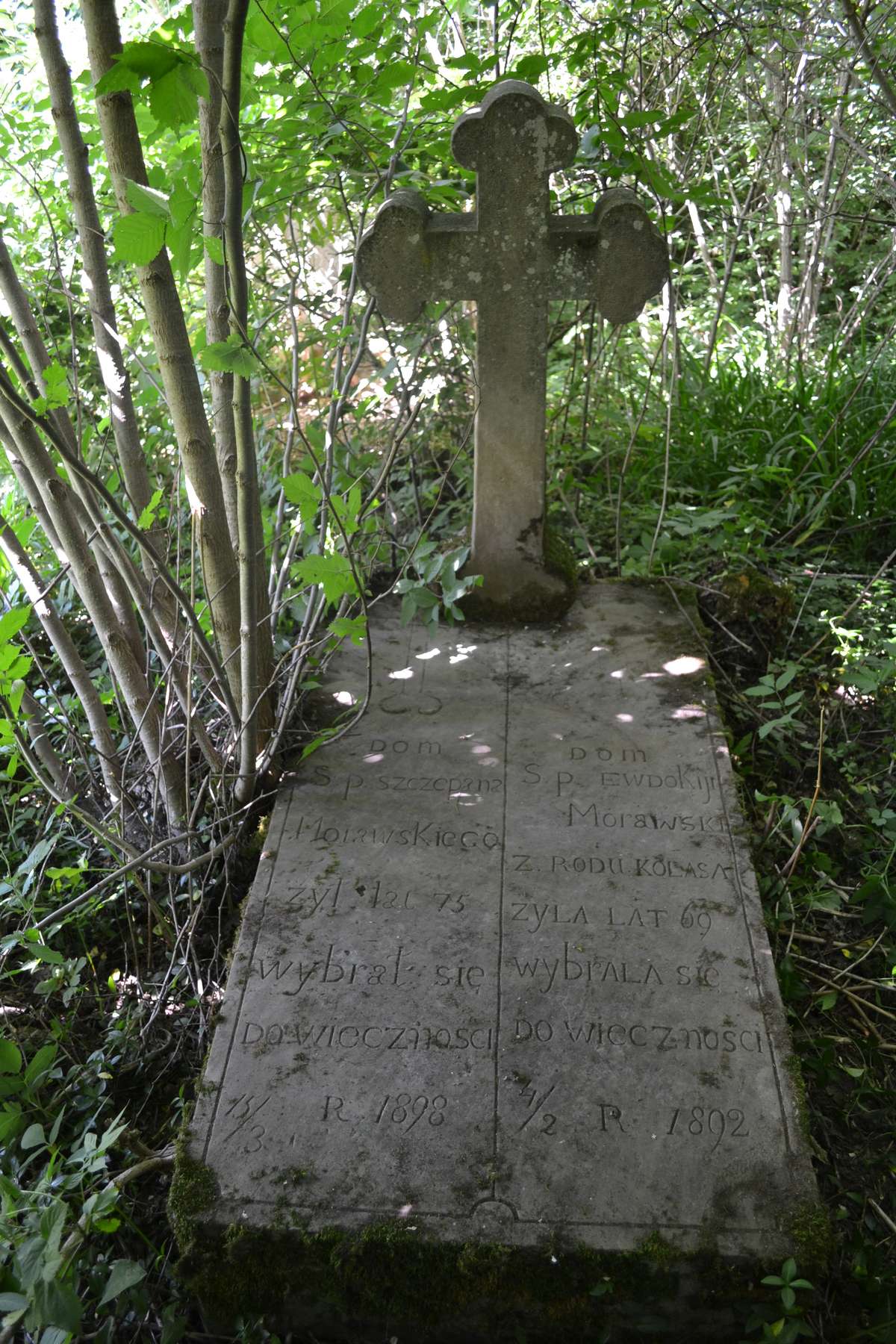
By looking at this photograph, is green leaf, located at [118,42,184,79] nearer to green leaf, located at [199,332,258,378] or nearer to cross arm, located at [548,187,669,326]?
green leaf, located at [199,332,258,378]

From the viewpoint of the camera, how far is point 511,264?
3.60 meters

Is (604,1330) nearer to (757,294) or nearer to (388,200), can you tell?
(388,200)

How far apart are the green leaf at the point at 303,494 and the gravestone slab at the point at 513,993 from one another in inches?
36.3

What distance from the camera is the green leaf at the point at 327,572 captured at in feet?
8.80

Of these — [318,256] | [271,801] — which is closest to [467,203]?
[271,801]

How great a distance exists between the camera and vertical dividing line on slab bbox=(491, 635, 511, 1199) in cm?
226

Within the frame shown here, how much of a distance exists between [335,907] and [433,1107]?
65cm

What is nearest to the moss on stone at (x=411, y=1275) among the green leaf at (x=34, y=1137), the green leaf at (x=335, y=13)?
the green leaf at (x=34, y=1137)

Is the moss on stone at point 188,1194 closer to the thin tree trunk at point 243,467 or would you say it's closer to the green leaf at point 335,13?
the thin tree trunk at point 243,467

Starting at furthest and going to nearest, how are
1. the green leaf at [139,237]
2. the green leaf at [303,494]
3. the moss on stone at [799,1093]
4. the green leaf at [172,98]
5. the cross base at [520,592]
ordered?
the cross base at [520,592]
the green leaf at [303,494]
the moss on stone at [799,1093]
the green leaf at [139,237]
the green leaf at [172,98]

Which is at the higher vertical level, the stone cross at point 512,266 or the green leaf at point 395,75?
the green leaf at point 395,75

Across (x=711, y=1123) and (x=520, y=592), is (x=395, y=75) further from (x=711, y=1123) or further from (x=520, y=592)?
(x=711, y=1123)

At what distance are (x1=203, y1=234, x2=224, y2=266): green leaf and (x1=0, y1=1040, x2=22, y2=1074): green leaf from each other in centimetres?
187

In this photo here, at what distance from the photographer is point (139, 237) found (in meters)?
2.06
